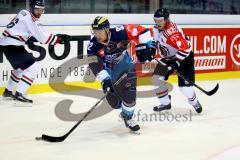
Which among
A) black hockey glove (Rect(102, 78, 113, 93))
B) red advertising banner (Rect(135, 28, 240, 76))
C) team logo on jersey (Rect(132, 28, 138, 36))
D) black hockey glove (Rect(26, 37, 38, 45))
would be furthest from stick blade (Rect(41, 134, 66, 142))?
red advertising banner (Rect(135, 28, 240, 76))

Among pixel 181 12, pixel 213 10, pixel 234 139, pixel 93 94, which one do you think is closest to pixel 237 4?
pixel 213 10

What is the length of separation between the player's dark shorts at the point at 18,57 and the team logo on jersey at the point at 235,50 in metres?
3.54

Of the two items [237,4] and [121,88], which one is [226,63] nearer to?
[237,4]

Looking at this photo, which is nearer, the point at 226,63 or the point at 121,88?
the point at 121,88

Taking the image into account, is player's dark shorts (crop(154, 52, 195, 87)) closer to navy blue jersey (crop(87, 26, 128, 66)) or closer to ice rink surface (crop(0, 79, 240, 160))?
ice rink surface (crop(0, 79, 240, 160))

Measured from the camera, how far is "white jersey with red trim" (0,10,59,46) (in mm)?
6270

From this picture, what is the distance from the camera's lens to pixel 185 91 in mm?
5730

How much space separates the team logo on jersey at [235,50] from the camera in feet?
28.3

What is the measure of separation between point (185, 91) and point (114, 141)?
1422 millimetres

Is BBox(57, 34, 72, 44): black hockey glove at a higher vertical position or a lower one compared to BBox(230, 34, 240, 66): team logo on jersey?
higher

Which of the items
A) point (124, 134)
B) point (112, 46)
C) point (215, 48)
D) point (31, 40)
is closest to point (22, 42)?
point (31, 40)

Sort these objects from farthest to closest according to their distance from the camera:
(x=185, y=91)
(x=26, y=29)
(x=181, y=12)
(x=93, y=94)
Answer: (x=181, y=12), (x=93, y=94), (x=26, y=29), (x=185, y=91)

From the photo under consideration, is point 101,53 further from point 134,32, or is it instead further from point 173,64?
point 173,64

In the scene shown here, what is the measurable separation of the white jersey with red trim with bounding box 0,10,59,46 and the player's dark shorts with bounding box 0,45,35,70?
0.20ft
